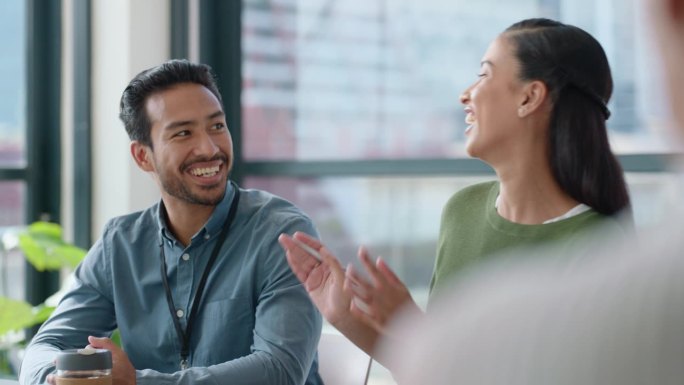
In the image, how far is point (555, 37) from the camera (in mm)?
2004

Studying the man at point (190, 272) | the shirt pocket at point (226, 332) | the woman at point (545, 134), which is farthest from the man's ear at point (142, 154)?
the woman at point (545, 134)

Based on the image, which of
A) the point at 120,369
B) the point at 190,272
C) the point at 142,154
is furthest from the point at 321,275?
the point at 142,154

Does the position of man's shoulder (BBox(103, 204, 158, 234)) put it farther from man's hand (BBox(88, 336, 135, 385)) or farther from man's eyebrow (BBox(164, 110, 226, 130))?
man's hand (BBox(88, 336, 135, 385))

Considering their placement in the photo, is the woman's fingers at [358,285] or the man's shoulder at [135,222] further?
the man's shoulder at [135,222]

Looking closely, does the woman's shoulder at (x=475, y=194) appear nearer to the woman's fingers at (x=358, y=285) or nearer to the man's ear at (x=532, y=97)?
the man's ear at (x=532, y=97)

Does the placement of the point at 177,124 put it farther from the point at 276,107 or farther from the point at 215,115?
the point at 276,107

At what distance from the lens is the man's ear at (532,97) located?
1.99 meters

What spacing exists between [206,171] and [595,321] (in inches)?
79.2

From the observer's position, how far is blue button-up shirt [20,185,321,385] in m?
2.22

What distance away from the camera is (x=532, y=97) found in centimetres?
201

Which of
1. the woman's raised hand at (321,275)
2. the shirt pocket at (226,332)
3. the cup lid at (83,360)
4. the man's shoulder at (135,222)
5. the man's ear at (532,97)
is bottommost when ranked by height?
the shirt pocket at (226,332)

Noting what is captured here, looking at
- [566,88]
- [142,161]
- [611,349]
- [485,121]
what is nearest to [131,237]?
[142,161]

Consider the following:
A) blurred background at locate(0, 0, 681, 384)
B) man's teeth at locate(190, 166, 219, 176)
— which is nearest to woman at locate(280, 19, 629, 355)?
man's teeth at locate(190, 166, 219, 176)

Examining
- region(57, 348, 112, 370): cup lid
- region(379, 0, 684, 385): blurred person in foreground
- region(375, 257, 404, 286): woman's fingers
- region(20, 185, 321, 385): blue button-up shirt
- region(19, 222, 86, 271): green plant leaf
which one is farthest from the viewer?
region(19, 222, 86, 271): green plant leaf
